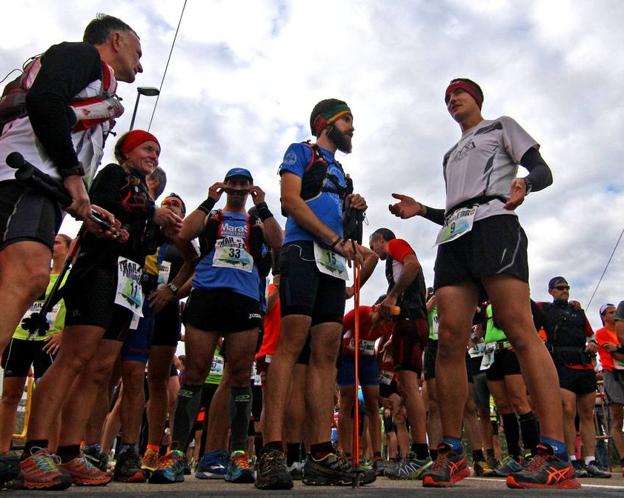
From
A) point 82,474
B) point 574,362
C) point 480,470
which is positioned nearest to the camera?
point 82,474

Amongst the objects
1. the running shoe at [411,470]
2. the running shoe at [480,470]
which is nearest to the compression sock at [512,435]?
the running shoe at [480,470]

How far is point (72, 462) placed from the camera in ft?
10.2

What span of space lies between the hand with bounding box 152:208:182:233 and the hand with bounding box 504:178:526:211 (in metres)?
1.90

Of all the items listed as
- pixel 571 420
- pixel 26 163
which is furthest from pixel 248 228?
pixel 571 420

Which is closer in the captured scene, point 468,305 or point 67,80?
point 67,80

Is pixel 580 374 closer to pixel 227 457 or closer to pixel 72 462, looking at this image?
pixel 227 457

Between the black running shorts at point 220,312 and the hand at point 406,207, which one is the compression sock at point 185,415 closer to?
the black running shorts at point 220,312

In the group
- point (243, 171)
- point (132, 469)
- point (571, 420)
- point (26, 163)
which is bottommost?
point (132, 469)

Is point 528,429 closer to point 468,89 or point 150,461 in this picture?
point 468,89

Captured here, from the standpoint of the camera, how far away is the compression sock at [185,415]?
12.7 feet

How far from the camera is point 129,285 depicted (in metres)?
3.46

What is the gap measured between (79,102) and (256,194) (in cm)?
204

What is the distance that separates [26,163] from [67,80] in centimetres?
38

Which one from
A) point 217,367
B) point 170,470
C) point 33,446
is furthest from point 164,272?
point 217,367
